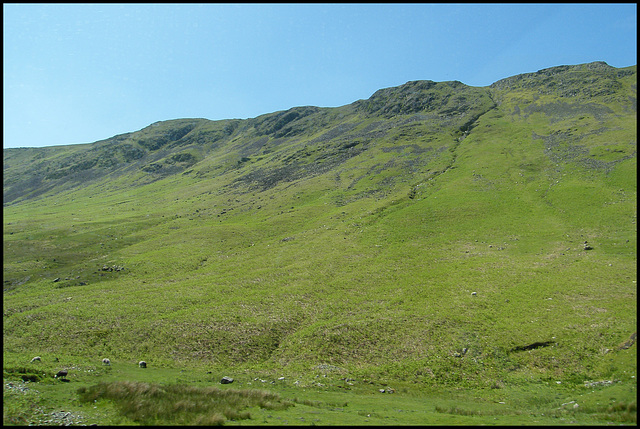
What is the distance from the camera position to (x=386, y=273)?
161 ft

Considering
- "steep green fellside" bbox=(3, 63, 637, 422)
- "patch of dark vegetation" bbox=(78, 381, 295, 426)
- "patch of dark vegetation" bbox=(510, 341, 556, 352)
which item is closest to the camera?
"patch of dark vegetation" bbox=(78, 381, 295, 426)

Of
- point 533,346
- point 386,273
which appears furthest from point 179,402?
point 386,273

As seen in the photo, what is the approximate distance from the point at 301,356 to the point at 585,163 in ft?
292

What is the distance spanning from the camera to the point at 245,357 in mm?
31438

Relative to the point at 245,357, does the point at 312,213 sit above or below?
above

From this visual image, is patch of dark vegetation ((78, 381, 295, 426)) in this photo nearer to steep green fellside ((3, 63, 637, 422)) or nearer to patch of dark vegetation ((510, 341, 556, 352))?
steep green fellside ((3, 63, 637, 422))

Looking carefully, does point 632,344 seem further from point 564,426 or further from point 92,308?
point 92,308

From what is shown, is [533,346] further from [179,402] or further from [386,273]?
[179,402]

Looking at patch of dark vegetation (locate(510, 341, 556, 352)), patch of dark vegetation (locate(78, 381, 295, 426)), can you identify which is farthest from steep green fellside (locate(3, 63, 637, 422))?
patch of dark vegetation (locate(78, 381, 295, 426))

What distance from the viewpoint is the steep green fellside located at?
2952 cm

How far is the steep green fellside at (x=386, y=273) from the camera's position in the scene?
2952 centimetres

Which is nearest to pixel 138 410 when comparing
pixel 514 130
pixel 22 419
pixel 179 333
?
pixel 22 419

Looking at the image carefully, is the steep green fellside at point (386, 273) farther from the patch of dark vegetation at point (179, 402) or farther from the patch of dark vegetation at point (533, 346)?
the patch of dark vegetation at point (179, 402)

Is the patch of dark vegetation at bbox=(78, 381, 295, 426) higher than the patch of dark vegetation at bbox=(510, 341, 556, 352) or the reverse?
higher
